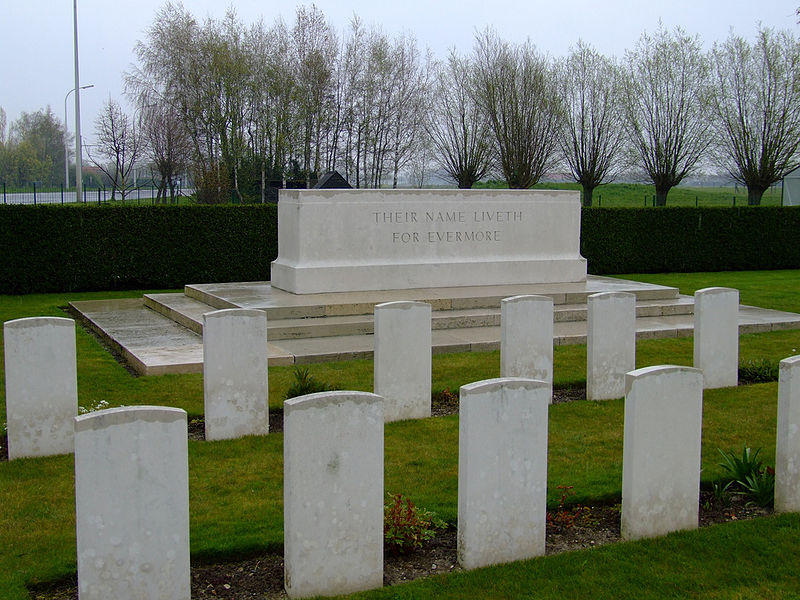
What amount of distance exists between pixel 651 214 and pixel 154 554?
59.2 feet

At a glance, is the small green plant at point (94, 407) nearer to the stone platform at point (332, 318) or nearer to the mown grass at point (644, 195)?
the stone platform at point (332, 318)

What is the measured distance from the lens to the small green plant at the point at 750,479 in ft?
17.7

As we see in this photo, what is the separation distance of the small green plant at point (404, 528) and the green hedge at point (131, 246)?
12.9 meters

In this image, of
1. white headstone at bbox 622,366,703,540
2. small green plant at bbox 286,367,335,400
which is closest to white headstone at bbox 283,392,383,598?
white headstone at bbox 622,366,703,540

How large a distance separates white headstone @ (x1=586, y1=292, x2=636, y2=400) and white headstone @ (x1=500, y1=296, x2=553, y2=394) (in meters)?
0.43

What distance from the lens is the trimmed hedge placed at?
51.8 feet

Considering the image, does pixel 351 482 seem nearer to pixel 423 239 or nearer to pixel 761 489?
pixel 761 489

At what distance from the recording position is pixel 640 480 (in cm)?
477

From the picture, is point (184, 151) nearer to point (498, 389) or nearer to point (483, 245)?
point (483, 245)

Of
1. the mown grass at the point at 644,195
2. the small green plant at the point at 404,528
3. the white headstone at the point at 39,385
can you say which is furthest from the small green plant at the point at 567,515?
the mown grass at the point at 644,195

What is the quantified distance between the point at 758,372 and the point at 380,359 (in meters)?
4.37

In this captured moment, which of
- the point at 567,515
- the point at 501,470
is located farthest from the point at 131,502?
the point at 567,515

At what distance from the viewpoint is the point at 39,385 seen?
6336mm

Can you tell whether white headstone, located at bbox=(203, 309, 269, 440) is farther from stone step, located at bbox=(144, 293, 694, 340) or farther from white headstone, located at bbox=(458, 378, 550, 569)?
stone step, located at bbox=(144, 293, 694, 340)
